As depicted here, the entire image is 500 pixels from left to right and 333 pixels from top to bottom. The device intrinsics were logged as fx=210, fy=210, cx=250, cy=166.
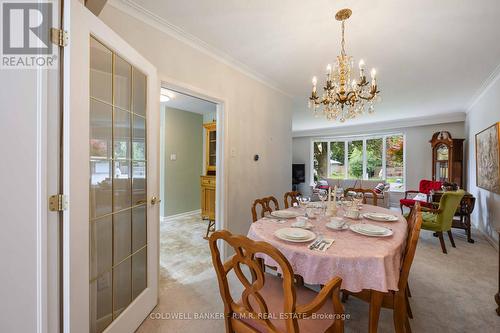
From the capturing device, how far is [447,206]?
296 cm

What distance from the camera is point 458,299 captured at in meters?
1.93

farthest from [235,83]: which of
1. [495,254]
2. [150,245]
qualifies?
[495,254]

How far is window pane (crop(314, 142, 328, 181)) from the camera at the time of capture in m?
8.16

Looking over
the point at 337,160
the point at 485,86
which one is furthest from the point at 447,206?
the point at 337,160

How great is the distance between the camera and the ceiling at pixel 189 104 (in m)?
4.00

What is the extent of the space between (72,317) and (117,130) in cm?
110

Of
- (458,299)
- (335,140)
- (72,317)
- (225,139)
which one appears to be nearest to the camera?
(72,317)

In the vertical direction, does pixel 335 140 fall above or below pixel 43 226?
above

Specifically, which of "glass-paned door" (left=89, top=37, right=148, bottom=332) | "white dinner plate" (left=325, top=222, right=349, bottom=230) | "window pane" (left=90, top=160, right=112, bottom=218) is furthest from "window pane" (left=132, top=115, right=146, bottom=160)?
"white dinner plate" (left=325, top=222, right=349, bottom=230)

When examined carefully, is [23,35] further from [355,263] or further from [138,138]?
[355,263]

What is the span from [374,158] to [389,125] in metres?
1.17

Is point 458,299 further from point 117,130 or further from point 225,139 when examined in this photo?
point 117,130

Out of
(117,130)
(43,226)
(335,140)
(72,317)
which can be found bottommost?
(72,317)

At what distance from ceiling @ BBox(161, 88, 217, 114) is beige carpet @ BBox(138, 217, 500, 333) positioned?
2610mm
